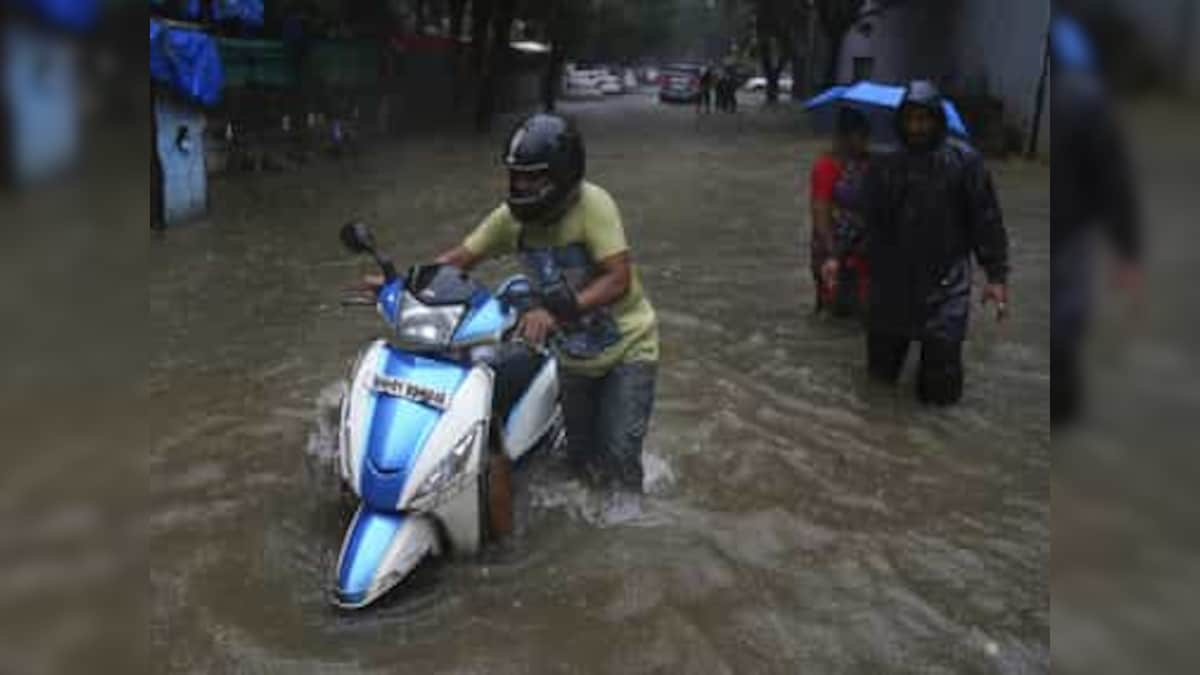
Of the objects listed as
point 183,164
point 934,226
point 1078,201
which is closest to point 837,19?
point 183,164

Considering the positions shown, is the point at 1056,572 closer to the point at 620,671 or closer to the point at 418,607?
the point at 620,671

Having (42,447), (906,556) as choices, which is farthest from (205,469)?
(42,447)

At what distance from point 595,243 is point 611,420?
711 mm

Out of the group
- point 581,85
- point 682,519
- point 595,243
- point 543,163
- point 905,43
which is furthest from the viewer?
point 581,85

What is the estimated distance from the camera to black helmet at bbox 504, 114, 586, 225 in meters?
3.87

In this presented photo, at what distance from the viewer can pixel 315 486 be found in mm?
4992

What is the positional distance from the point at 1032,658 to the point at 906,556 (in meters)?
0.87

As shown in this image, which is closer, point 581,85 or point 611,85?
point 611,85

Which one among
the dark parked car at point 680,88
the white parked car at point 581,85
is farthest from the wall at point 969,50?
the white parked car at point 581,85

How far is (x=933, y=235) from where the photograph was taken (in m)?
6.06

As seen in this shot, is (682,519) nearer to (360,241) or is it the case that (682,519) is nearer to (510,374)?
(510,374)

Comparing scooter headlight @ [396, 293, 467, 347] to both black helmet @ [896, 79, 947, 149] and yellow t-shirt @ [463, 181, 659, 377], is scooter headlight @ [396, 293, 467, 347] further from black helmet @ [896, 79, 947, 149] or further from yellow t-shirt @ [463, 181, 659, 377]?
black helmet @ [896, 79, 947, 149]

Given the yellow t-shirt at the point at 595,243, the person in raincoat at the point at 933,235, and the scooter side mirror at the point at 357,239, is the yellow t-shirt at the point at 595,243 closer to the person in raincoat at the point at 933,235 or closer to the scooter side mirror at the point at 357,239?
the scooter side mirror at the point at 357,239

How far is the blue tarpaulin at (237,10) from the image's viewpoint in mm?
15672
